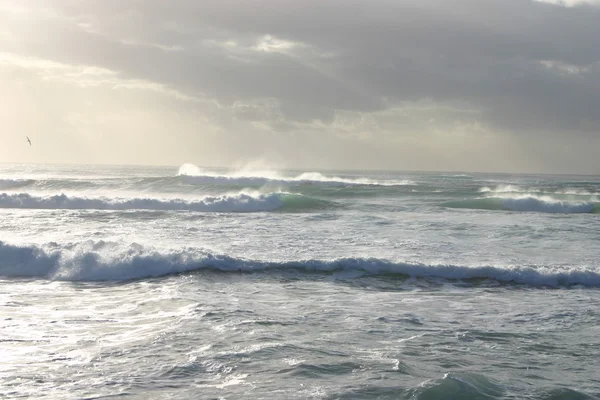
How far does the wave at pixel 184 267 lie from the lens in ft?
38.9

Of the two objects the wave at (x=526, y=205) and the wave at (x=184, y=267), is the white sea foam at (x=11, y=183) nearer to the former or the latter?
the wave at (x=526, y=205)

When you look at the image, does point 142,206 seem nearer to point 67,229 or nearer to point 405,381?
point 67,229

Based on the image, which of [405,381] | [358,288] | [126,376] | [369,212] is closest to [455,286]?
[358,288]

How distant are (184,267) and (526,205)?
83.6 ft

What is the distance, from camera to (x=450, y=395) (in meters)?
5.70

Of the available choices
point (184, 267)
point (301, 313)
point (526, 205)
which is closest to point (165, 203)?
point (184, 267)

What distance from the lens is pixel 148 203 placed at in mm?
30203

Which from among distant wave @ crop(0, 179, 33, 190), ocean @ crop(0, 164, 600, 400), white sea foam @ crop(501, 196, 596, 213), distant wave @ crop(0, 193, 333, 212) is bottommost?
ocean @ crop(0, 164, 600, 400)

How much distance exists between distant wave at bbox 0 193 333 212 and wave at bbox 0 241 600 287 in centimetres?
1623

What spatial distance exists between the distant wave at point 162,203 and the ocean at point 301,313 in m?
9.46

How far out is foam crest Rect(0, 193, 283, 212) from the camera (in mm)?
29469

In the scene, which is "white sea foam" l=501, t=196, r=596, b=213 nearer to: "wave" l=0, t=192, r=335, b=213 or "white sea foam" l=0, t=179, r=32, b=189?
"wave" l=0, t=192, r=335, b=213

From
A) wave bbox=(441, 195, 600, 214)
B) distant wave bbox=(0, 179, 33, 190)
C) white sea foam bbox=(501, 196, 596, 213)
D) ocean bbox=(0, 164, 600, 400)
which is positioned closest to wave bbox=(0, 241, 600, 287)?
ocean bbox=(0, 164, 600, 400)

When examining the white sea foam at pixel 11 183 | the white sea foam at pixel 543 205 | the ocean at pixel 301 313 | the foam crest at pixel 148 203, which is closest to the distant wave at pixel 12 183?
the white sea foam at pixel 11 183
